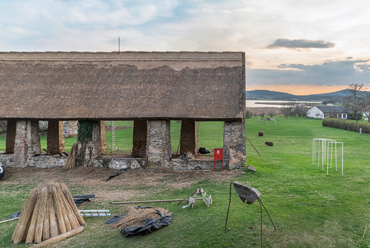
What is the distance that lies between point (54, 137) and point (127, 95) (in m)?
7.48

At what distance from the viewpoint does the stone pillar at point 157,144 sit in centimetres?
1814

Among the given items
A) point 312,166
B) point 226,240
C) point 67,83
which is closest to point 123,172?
point 67,83

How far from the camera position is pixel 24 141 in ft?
64.7

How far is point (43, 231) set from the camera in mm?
9344

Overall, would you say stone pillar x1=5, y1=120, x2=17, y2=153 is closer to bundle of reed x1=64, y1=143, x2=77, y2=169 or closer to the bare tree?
bundle of reed x1=64, y1=143, x2=77, y2=169

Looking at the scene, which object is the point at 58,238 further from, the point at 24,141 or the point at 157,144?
the point at 24,141

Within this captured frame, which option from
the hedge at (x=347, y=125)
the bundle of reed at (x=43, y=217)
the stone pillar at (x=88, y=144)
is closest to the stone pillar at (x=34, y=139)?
the stone pillar at (x=88, y=144)

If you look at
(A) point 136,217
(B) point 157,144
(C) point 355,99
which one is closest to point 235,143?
(B) point 157,144

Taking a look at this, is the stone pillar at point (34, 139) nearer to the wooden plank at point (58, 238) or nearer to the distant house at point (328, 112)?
the wooden plank at point (58, 238)

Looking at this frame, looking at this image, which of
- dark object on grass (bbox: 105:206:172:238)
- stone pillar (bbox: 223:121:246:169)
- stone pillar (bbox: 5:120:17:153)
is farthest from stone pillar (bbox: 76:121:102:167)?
dark object on grass (bbox: 105:206:172:238)

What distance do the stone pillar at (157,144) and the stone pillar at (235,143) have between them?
361cm

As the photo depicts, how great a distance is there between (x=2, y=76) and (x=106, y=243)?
1797cm

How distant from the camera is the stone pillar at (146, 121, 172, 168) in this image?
1814cm

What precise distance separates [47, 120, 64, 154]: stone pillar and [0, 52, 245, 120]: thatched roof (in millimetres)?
3165
